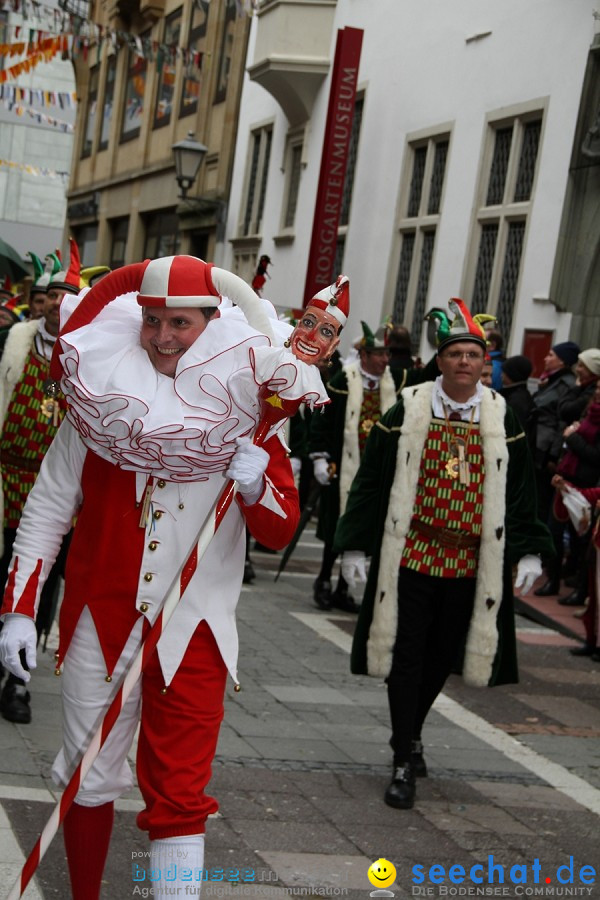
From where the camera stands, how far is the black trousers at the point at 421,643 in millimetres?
5855

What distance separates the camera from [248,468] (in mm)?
3705

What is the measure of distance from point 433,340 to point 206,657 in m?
2.62

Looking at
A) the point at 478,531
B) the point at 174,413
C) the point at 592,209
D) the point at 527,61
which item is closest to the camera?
the point at 174,413

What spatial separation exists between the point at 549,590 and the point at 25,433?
20.5 ft

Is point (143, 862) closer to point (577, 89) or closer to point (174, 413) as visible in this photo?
point (174, 413)

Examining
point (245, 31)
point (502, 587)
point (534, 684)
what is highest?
point (245, 31)

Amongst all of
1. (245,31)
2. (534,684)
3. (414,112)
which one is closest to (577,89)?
(414,112)

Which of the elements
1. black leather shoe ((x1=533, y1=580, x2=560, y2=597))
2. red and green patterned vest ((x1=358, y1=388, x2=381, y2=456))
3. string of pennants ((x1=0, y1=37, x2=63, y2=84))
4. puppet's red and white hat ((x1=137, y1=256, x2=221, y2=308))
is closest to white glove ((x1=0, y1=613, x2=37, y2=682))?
puppet's red and white hat ((x1=137, y1=256, x2=221, y2=308))

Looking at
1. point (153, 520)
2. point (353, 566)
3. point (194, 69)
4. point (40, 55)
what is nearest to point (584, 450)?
point (353, 566)

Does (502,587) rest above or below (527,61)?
below

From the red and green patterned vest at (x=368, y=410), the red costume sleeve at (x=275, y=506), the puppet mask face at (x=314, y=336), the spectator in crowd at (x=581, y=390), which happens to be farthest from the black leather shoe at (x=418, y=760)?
the spectator in crowd at (x=581, y=390)

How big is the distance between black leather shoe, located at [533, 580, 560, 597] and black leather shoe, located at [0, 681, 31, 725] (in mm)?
6068

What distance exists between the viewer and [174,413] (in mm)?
3709

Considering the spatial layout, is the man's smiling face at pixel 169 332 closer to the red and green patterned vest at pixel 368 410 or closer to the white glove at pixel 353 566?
the white glove at pixel 353 566
